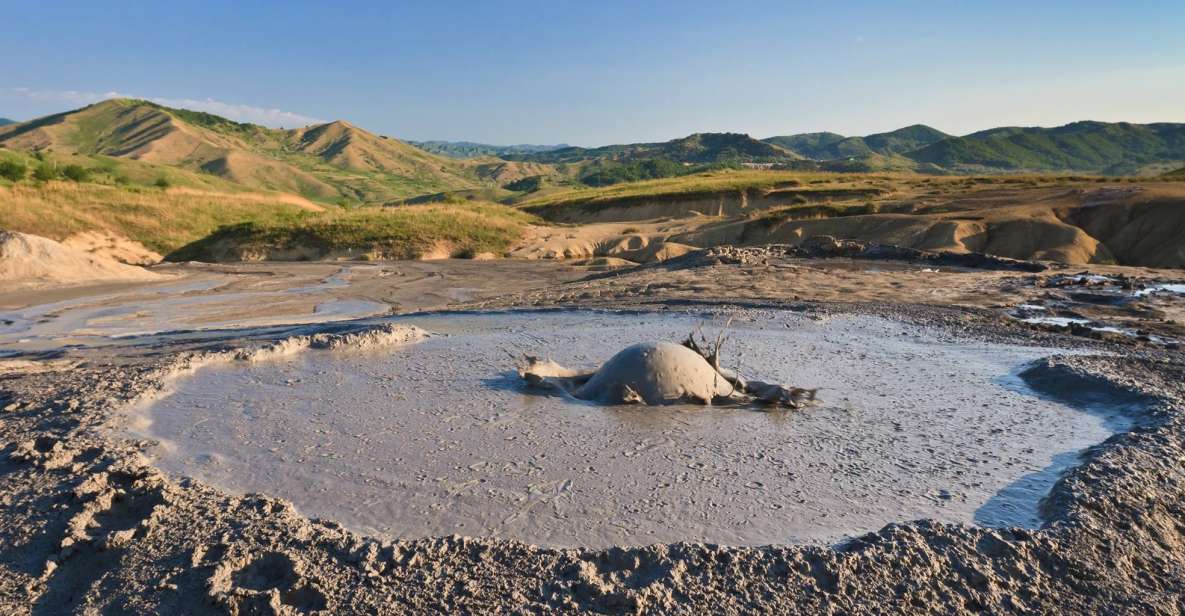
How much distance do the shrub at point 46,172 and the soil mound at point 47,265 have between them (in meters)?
16.0

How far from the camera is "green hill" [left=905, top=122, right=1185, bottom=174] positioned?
13362 centimetres

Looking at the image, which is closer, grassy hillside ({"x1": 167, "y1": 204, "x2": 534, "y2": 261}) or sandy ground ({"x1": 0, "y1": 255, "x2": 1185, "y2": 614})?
sandy ground ({"x1": 0, "y1": 255, "x2": 1185, "y2": 614})

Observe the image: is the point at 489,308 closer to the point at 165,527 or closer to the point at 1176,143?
the point at 165,527

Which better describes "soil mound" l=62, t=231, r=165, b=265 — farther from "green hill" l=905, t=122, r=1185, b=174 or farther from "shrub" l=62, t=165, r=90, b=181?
"green hill" l=905, t=122, r=1185, b=174

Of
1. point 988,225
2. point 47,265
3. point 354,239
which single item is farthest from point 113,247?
point 988,225

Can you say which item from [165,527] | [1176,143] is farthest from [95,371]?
[1176,143]

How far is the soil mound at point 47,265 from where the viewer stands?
17.8m

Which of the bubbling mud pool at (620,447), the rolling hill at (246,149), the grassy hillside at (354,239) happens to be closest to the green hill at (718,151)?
the rolling hill at (246,149)

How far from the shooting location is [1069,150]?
14262 centimetres

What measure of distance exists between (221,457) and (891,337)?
8.91 meters

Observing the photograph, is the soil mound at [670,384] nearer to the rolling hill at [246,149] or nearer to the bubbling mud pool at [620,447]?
the bubbling mud pool at [620,447]

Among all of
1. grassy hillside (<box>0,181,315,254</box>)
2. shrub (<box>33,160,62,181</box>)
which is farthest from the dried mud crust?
shrub (<box>33,160,62,181</box>)

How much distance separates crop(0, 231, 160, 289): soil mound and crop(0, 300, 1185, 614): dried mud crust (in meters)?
15.8

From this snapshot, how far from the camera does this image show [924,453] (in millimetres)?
6078
